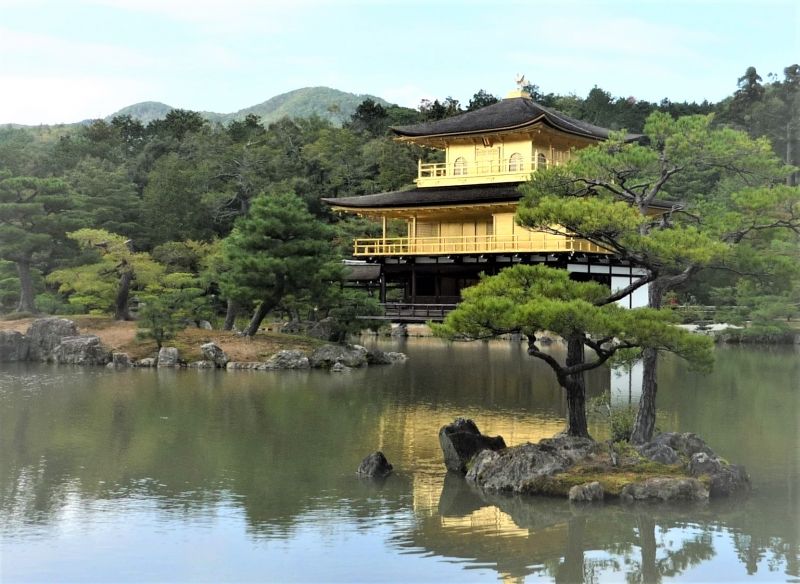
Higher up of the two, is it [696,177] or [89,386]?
[696,177]

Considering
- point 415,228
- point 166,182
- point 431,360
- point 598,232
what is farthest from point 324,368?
point 166,182

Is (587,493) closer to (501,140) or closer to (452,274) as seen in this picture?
(452,274)

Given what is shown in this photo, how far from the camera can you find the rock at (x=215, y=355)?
23.6 m

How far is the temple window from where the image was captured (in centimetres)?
2683

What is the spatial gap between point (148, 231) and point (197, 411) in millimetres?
21143

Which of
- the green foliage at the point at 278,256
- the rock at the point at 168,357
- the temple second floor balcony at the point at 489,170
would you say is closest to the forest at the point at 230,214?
the green foliage at the point at 278,256

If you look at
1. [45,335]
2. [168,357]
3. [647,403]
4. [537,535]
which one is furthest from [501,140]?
[537,535]

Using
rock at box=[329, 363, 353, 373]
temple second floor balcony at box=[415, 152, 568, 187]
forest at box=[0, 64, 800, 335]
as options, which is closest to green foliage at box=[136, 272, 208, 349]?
forest at box=[0, 64, 800, 335]

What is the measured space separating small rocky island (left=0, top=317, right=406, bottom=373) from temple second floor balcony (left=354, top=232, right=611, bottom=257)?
3.28 meters

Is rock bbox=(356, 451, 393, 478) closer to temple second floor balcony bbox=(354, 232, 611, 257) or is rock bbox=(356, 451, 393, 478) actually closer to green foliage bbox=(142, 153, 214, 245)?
temple second floor balcony bbox=(354, 232, 611, 257)

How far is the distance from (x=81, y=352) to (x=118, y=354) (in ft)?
3.53

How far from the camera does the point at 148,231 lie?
3656cm

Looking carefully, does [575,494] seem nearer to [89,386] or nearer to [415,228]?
[89,386]

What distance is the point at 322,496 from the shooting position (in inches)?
437
